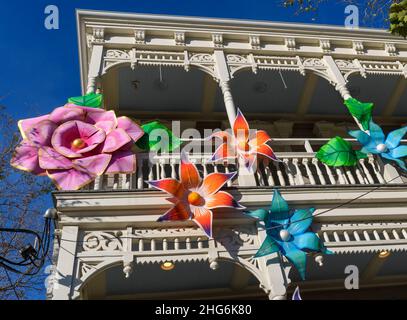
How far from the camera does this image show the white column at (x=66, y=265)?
16.0ft

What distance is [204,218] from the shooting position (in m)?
5.56

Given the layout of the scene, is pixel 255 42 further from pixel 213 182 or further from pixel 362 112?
pixel 213 182

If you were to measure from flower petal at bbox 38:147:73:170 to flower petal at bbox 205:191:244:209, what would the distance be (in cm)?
226

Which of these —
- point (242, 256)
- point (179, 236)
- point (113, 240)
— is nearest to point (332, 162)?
point (242, 256)

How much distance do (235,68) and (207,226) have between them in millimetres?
4499

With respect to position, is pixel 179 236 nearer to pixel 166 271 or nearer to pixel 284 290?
pixel 166 271

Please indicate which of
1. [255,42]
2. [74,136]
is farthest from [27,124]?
[255,42]

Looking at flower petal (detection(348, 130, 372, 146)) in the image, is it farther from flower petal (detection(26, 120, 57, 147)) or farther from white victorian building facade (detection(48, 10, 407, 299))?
flower petal (detection(26, 120, 57, 147))

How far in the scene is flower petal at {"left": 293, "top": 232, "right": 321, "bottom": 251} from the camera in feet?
18.5

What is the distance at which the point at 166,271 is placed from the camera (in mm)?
6297

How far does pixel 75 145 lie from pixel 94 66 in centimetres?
243

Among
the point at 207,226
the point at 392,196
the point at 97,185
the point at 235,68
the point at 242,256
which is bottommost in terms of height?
the point at 242,256

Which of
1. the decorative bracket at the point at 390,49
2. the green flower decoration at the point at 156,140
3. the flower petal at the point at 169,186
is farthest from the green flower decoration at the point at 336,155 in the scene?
the decorative bracket at the point at 390,49

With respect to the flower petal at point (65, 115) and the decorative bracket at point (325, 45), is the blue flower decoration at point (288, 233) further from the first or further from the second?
the decorative bracket at point (325, 45)
